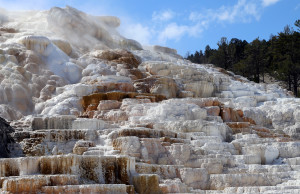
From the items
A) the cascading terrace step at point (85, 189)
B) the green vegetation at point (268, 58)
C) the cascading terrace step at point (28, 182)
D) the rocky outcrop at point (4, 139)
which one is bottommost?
the cascading terrace step at point (85, 189)

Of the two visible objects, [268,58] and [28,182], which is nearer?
[28,182]

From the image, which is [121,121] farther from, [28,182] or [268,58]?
[268,58]

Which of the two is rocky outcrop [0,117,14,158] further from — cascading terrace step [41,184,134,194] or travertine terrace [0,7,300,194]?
cascading terrace step [41,184,134,194]

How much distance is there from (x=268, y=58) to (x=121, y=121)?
23351 mm

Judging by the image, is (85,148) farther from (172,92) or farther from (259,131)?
(172,92)

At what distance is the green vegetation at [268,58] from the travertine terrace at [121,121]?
5.36 meters

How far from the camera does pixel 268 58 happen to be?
124ft

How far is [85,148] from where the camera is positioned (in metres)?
12.1

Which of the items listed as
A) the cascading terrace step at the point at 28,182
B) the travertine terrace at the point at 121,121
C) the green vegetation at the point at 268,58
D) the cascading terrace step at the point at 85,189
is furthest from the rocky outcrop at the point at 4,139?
the green vegetation at the point at 268,58

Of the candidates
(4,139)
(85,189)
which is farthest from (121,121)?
(85,189)

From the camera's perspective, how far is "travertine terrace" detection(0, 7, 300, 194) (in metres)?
10.3

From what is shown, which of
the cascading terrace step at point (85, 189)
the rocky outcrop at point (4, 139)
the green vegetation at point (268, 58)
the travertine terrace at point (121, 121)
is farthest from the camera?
the green vegetation at point (268, 58)

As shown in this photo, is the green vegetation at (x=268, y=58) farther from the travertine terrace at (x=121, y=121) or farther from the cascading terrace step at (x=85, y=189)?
the cascading terrace step at (x=85, y=189)

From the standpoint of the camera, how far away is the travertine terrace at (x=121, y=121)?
10273mm
